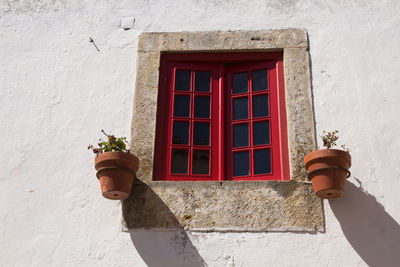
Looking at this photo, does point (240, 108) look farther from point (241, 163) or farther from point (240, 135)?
point (241, 163)

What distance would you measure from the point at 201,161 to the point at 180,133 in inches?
12.4

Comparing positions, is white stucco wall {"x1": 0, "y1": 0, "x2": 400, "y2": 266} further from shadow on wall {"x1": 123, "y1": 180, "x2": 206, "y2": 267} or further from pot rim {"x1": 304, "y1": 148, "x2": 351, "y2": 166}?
pot rim {"x1": 304, "y1": 148, "x2": 351, "y2": 166}

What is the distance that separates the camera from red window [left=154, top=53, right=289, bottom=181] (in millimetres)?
4281

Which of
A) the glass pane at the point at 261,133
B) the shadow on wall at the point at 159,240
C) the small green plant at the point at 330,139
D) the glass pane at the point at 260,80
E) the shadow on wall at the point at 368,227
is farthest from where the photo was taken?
the glass pane at the point at 260,80

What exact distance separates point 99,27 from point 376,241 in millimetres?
3056

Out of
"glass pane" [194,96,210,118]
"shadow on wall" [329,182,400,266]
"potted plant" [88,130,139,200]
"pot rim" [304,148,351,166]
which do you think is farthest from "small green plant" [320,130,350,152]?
"potted plant" [88,130,139,200]

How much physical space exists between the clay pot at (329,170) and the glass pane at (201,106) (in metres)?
1.11

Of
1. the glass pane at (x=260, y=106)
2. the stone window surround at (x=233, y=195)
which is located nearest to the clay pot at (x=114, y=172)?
the stone window surround at (x=233, y=195)

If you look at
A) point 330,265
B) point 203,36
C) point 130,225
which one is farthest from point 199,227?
point 203,36

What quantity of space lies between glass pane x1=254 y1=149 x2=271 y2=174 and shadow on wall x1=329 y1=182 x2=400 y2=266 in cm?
60

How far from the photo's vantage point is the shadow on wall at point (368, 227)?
146 inches

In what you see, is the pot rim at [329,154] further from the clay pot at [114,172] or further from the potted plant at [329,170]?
the clay pot at [114,172]

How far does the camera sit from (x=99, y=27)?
493cm

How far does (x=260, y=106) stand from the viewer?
4508mm
